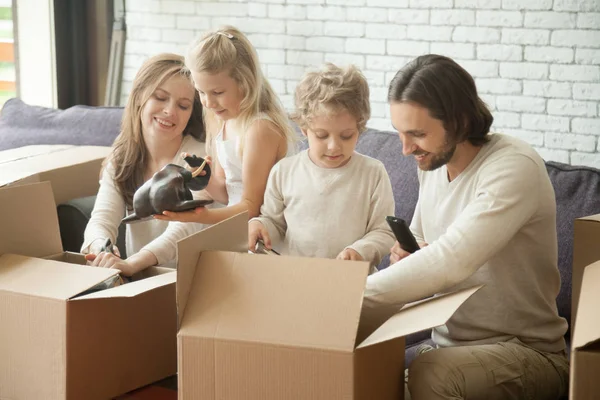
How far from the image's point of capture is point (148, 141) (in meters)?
2.31

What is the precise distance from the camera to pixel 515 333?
5.46 ft

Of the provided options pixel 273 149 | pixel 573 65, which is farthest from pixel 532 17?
pixel 273 149

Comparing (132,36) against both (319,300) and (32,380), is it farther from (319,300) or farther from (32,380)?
(319,300)

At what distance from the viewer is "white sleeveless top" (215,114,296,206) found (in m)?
2.17

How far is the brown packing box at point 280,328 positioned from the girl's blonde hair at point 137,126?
86 cm

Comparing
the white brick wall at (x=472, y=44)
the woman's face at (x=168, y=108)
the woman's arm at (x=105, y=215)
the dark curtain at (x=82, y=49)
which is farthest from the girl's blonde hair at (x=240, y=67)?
the dark curtain at (x=82, y=49)

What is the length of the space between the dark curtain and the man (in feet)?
8.36

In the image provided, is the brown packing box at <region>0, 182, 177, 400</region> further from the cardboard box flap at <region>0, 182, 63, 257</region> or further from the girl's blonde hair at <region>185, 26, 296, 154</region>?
the girl's blonde hair at <region>185, 26, 296, 154</region>

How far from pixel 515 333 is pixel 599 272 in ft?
0.89

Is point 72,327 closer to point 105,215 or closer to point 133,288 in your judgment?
point 133,288

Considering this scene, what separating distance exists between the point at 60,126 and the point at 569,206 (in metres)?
1.84

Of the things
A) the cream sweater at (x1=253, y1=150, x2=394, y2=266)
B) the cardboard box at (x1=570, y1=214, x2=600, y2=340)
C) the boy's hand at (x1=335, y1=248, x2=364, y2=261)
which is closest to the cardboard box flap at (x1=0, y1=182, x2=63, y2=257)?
the cream sweater at (x1=253, y1=150, x2=394, y2=266)

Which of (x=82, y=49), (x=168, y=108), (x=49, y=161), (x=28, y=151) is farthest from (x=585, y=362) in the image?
(x=82, y=49)

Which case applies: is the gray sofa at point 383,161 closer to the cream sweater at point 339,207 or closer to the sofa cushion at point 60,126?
the sofa cushion at point 60,126
